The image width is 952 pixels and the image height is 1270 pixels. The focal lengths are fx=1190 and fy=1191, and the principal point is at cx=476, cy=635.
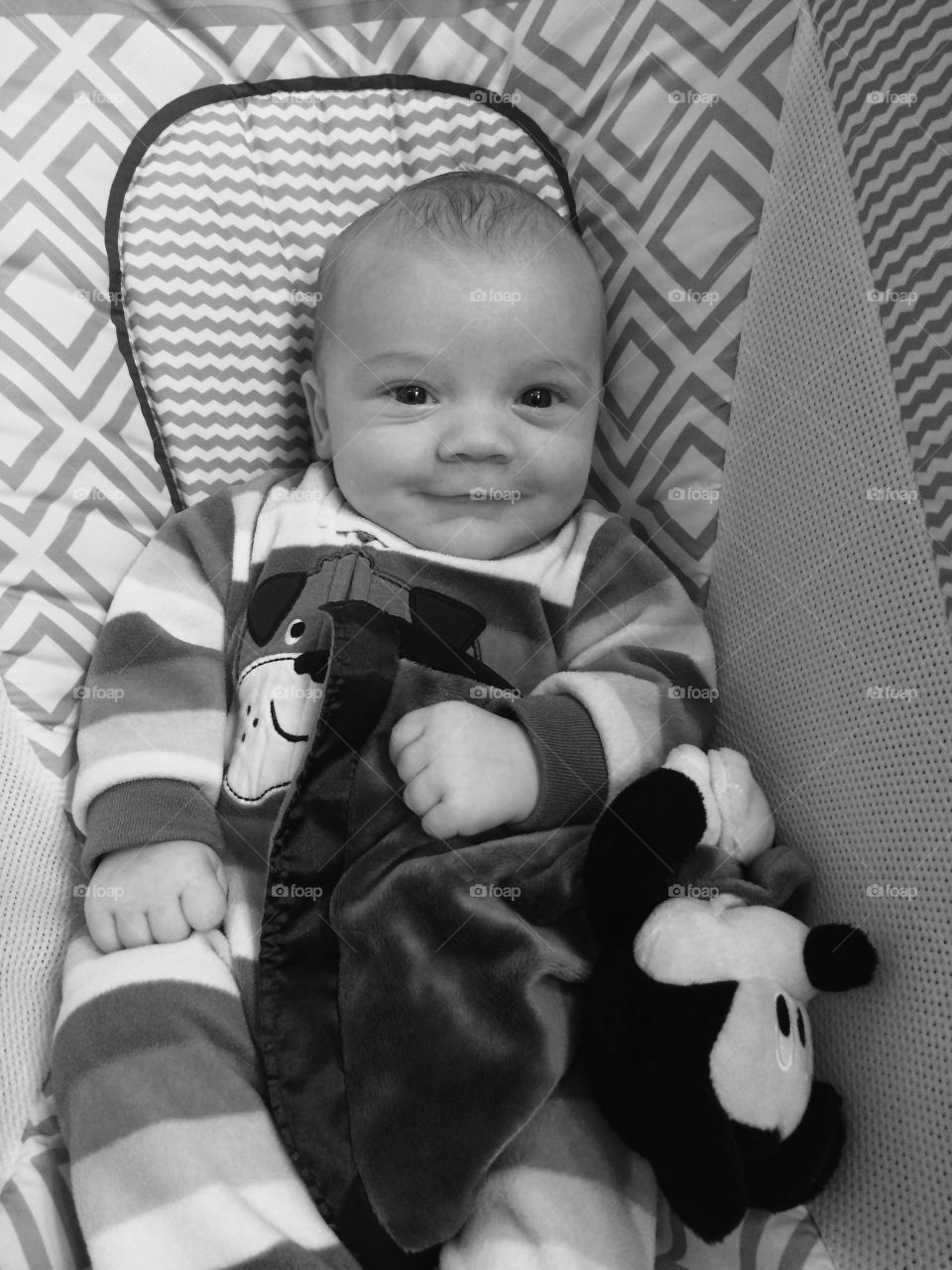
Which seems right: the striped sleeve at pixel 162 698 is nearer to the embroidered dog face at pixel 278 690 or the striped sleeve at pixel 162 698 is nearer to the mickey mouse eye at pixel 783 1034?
the embroidered dog face at pixel 278 690

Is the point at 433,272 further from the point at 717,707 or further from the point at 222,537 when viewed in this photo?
the point at 717,707

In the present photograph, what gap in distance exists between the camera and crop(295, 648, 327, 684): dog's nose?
3.25 feet

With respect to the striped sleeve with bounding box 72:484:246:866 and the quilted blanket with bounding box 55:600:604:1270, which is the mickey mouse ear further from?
the striped sleeve with bounding box 72:484:246:866

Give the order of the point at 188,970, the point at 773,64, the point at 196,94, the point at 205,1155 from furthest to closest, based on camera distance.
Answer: the point at 196,94 → the point at 773,64 → the point at 188,970 → the point at 205,1155

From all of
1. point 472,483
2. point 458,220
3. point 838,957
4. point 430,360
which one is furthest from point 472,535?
point 838,957

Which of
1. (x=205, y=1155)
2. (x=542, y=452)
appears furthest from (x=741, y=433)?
(x=205, y=1155)

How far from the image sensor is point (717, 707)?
108 cm

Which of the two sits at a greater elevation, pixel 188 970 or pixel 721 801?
pixel 721 801

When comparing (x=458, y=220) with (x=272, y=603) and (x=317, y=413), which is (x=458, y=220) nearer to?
(x=317, y=413)

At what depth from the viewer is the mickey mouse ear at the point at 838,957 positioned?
80cm

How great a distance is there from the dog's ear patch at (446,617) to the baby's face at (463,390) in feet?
0.18

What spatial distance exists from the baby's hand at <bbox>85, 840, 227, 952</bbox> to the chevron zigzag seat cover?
0.20ft

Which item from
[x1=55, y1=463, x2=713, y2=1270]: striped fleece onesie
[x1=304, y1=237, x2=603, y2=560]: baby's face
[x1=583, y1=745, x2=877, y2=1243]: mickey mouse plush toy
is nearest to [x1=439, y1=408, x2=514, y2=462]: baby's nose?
[x1=304, y1=237, x2=603, y2=560]: baby's face

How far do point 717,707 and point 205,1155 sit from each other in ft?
1.85
